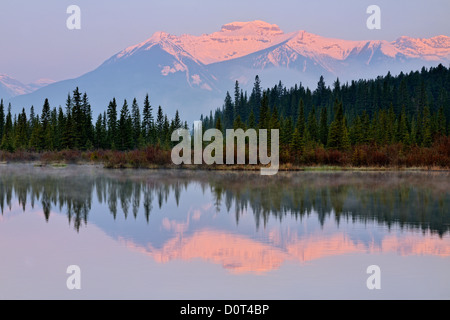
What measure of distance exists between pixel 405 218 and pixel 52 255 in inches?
550

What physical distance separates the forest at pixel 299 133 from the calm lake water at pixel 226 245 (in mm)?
32093

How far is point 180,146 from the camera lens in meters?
71.1

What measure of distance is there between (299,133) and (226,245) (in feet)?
182

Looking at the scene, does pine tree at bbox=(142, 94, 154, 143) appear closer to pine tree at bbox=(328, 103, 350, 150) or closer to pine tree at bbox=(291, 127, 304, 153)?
pine tree at bbox=(328, 103, 350, 150)

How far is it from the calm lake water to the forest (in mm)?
32093

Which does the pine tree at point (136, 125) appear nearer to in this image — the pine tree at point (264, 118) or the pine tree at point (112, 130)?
the pine tree at point (112, 130)

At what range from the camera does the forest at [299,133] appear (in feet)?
211

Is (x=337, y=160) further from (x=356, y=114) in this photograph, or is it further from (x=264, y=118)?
(x=356, y=114)

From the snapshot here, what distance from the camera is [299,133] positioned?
71.8 m

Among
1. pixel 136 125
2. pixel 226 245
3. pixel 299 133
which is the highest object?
pixel 136 125

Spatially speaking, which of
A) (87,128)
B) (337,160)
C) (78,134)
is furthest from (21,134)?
(337,160)
